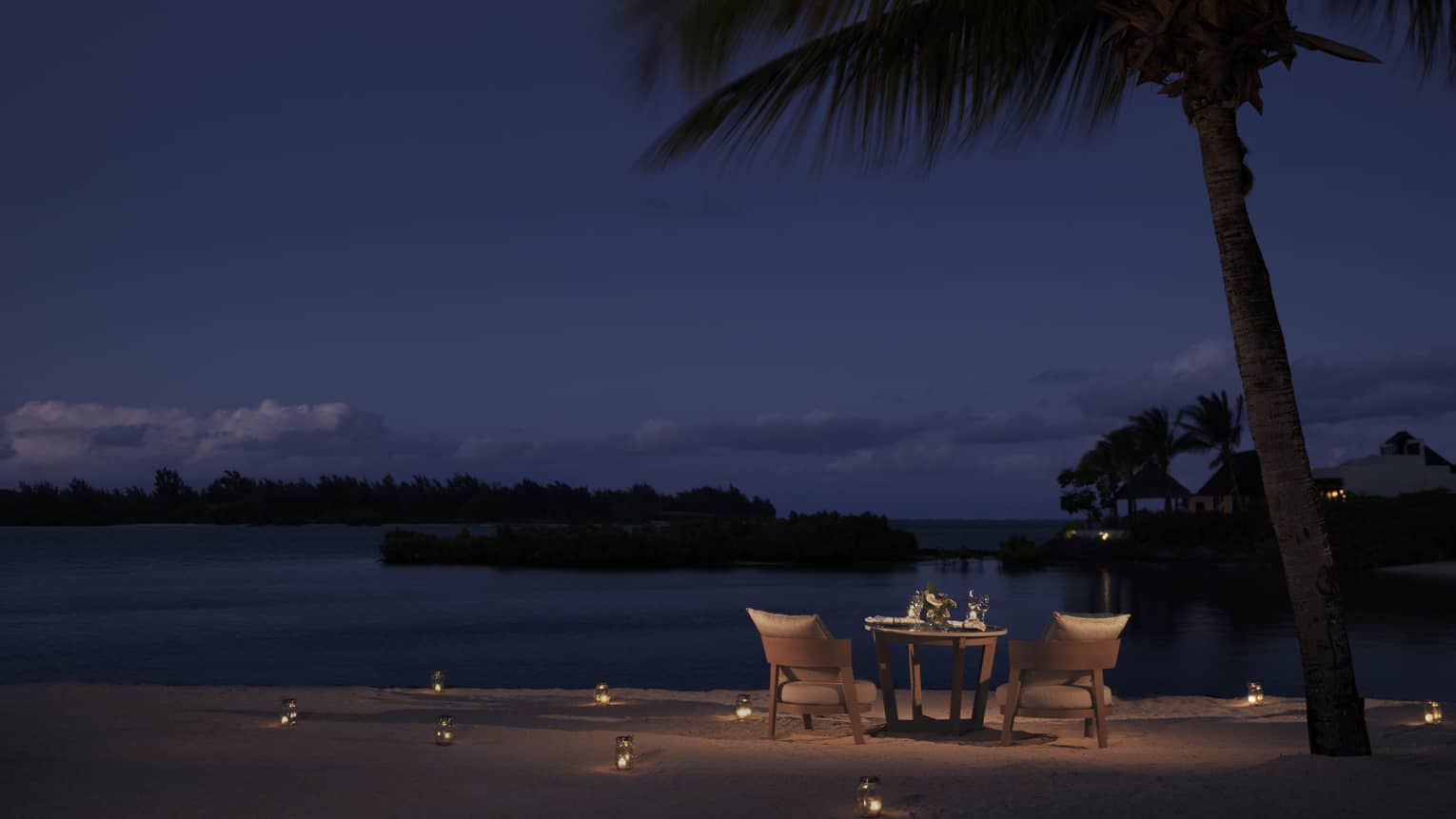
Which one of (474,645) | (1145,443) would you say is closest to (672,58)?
(474,645)

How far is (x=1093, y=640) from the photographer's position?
6.32 m

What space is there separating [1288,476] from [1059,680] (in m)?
2.04

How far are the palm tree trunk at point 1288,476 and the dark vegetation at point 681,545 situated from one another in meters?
40.3

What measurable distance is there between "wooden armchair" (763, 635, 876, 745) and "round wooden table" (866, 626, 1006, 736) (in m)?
0.23

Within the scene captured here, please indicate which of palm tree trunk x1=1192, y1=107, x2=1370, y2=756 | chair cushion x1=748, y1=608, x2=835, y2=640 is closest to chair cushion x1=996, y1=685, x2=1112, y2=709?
chair cushion x1=748, y1=608, x2=835, y2=640

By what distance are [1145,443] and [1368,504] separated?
15841 mm

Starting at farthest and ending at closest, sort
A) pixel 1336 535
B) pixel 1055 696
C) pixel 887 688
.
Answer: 1. pixel 1336 535
2. pixel 887 688
3. pixel 1055 696

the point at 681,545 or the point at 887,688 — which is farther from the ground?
the point at 887,688

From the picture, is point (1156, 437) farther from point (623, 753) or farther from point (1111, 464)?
point (623, 753)

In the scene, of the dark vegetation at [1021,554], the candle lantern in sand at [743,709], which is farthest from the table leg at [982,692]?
the dark vegetation at [1021,554]

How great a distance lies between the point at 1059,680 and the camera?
6484 millimetres

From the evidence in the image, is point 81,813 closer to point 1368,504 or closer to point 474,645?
point 474,645

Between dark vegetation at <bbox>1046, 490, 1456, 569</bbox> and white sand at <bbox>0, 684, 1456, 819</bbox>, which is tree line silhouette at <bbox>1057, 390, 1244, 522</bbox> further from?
white sand at <bbox>0, 684, 1456, 819</bbox>

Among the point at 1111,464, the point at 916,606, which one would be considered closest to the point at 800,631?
the point at 916,606
